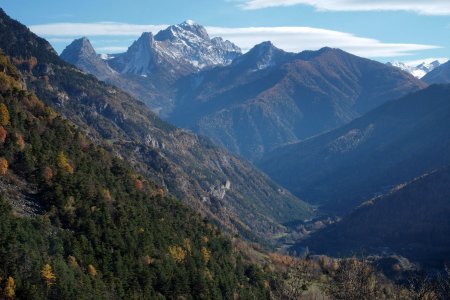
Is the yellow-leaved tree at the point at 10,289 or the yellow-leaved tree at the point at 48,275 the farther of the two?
the yellow-leaved tree at the point at 48,275

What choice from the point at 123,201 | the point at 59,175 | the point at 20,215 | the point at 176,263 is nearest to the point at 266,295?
the point at 176,263

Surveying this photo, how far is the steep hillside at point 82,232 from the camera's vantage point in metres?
98.8

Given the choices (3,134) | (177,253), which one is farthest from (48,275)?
(177,253)

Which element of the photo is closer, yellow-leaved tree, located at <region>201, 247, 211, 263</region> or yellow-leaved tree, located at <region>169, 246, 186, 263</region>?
yellow-leaved tree, located at <region>169, 246, 186, 263</region>

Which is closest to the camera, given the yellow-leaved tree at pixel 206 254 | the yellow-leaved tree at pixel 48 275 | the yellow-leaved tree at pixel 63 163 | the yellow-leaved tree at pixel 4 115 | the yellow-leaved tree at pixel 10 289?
the yellow-leaved tree at pixel 10 289

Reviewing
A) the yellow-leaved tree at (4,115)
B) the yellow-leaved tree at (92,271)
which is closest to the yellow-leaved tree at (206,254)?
the yellow-leaved tree at (92,271)

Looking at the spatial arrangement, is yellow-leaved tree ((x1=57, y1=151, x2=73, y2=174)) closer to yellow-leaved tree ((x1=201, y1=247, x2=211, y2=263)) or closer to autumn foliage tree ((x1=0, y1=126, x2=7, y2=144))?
autumn foliage tree ((x1=0, y1=126, x2=7, y2=144))

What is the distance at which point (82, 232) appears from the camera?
12538cm

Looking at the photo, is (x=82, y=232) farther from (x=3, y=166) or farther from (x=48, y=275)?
(x=48, y=275)

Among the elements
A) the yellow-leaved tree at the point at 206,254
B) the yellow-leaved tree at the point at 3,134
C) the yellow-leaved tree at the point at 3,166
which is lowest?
the yellow-leaved tree at the point at 206,254

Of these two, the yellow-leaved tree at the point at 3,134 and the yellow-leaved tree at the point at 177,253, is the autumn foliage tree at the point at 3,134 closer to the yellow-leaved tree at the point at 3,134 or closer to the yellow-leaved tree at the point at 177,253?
the yellow-leaved tree at the point at 3,134

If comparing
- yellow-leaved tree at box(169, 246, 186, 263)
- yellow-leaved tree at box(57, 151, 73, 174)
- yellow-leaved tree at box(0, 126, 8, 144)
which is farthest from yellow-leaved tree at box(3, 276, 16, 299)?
yellow-leaved tree at box(169, 246, 186, 263)

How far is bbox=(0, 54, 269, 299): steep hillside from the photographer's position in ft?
324

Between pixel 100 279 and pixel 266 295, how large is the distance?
266 feet
